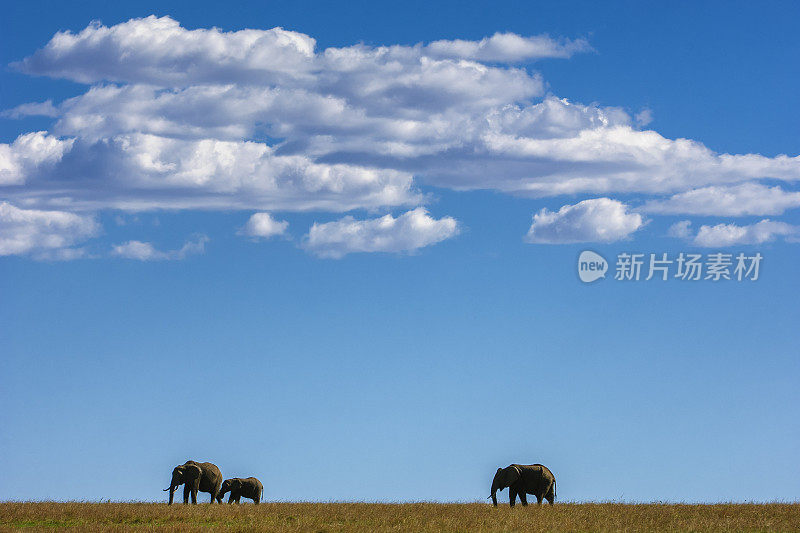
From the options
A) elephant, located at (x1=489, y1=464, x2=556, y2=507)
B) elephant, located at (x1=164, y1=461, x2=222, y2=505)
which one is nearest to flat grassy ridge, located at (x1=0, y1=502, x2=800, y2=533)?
elephant, located at (x1=489, y1=464, x2=556, y2=507)

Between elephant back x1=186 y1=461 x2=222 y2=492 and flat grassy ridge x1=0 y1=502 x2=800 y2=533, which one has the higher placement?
elephant back x1=186 y1=461 x2=222 y2=492

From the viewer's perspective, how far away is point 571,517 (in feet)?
100

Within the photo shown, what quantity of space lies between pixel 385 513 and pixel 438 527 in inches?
189

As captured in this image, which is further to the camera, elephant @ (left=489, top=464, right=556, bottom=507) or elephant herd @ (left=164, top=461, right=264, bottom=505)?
elephant herd @ (left=164, top=461, right=264, bottom=505)

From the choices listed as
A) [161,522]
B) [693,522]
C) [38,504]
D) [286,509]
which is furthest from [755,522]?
[38,504]

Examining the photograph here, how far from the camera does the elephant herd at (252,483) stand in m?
37.7

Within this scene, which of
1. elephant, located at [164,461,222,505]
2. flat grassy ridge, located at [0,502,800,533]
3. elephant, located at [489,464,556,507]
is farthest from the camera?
elephant, located at [164,461,222,505]

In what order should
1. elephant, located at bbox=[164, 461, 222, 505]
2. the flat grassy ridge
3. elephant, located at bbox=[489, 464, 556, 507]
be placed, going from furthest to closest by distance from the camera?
elephant, located at bbox=[164, 461, 222, 505]
elephant, located at bbox=[489, 464, 556, 507]
the flat grassy ridge

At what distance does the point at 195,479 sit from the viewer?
40531mm

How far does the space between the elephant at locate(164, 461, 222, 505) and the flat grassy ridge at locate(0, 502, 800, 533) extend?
12.3ft

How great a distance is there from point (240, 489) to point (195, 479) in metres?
2.02

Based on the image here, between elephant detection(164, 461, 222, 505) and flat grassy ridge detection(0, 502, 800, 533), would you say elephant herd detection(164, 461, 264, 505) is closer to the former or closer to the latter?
elephant detection(164, 461, 222, 505)

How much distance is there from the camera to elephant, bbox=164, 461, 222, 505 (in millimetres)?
40281

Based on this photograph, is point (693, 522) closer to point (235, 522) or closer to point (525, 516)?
point (525, 516)
